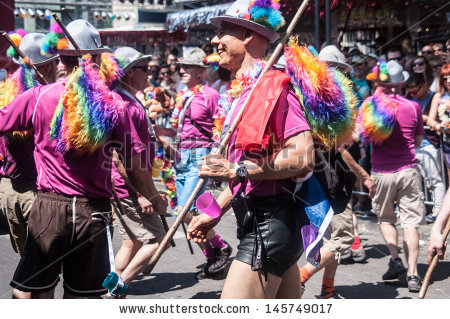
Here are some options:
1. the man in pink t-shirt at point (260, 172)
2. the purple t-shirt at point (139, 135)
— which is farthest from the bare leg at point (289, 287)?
the purple t-shirt at point (139, 135)

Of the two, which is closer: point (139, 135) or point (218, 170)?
point (218, 170)

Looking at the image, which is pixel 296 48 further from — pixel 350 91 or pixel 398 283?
pixel 398 283

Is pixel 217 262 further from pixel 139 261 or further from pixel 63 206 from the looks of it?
pixel 63 206

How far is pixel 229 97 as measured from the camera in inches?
133

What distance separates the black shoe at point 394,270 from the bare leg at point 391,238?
66 millimetres

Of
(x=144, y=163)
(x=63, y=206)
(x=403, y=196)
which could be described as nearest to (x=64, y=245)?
(x=63, y=206)

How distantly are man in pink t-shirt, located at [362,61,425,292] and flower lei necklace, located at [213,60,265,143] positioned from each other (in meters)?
2.96

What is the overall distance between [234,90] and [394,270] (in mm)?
3257

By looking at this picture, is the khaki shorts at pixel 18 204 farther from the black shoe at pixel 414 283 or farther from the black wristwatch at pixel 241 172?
the black shoe at pixel 414 283

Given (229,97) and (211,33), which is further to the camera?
(211,33)

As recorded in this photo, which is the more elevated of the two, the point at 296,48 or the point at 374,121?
the point at 296,48

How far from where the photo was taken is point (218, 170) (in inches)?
115

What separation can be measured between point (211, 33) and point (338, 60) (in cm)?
1107
